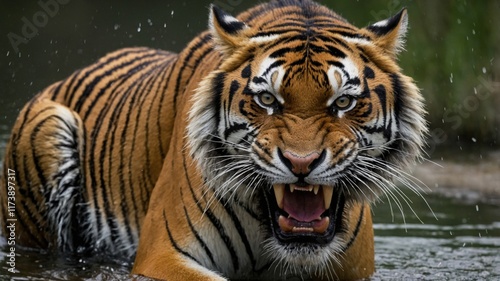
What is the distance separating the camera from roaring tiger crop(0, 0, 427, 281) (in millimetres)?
3449

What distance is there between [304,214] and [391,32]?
78cm

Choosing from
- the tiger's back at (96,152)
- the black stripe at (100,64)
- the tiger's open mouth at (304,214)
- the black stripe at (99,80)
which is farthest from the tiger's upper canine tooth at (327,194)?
the black stripe at (100,64)

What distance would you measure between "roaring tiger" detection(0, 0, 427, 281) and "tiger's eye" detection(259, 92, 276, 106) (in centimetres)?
1

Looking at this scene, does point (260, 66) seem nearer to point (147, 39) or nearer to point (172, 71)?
point (172, 71)

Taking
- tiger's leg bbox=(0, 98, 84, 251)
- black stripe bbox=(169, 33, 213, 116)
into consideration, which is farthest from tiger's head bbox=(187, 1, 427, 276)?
tiger's leg bbox=(0, 98, 84, 251)

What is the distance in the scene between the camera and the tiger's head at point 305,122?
338 cm

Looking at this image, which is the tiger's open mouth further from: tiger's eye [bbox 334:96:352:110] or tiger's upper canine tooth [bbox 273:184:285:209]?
tiger's eye [bbox 334:96:352:110]

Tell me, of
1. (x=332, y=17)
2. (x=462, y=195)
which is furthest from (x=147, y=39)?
(x=332, y=17)

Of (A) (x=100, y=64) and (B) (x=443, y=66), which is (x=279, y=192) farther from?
(B) (x=443, y=66)

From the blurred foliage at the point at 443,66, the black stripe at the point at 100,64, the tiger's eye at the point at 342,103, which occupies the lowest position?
the tiger's eye at the point at 342,103

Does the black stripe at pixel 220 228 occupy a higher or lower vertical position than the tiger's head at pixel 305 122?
lower

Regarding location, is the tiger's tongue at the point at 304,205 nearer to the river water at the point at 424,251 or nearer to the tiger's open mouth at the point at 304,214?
the tiger's open mouth at the point at 304,214

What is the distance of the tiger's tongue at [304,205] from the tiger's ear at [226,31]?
604mm

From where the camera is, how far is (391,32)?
3.72 m
